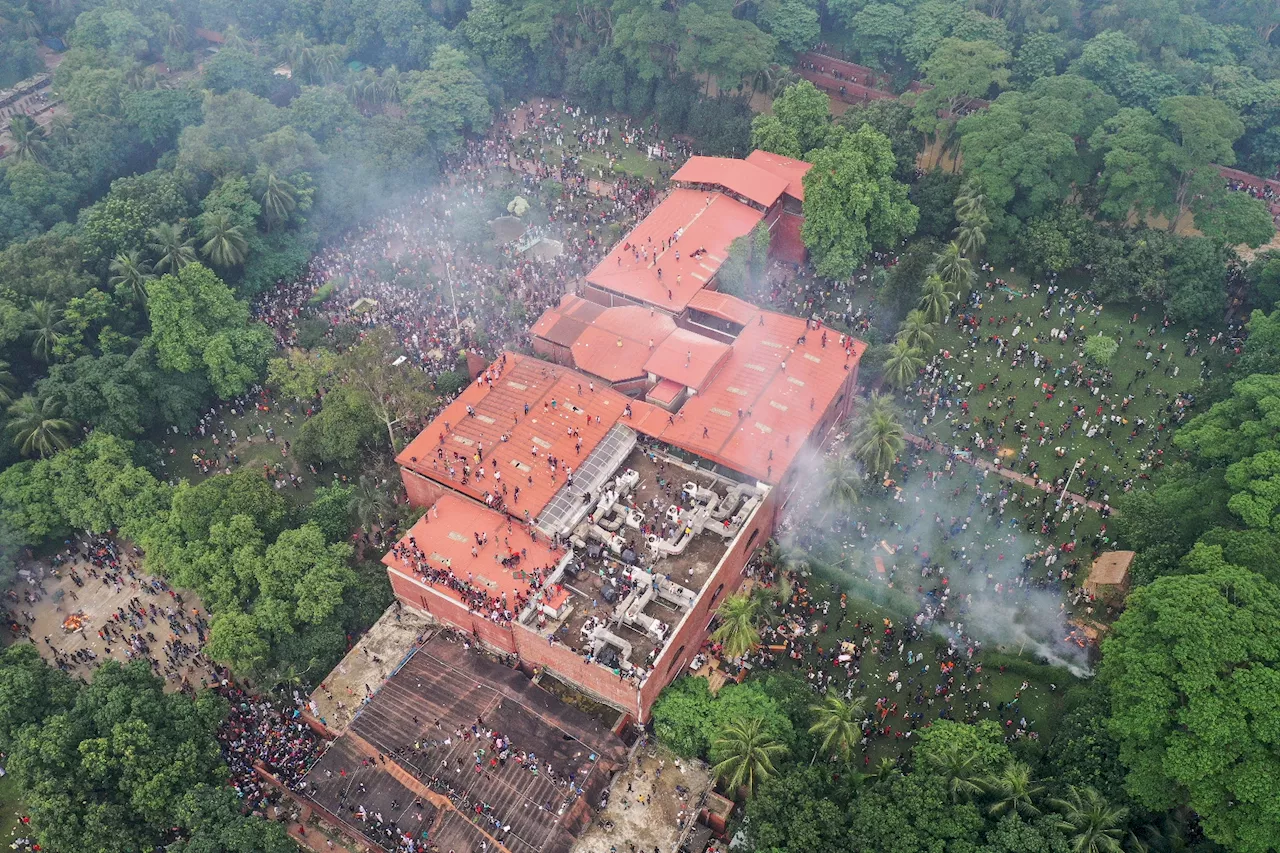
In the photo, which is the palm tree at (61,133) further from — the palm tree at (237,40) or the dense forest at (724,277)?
the palm tree at (237,40)

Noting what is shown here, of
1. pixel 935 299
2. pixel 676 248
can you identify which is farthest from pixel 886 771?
pixel 676 248

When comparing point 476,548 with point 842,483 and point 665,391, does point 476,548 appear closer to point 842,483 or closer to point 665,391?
point 665,391

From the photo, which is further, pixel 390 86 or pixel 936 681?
pixel 390 86

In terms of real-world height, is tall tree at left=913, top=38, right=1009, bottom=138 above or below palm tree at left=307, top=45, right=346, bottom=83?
above

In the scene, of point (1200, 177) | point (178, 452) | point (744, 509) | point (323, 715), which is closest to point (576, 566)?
point (744, 509)

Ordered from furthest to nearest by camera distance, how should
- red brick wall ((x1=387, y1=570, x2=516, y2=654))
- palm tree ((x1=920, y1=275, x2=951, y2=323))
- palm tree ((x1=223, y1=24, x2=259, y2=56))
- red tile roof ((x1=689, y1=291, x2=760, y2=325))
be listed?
palm tree ((x1=223, y1=24, x2=259, y2=56)) → palm tree ((x1=920, y1=275, x2=951, y2=323)) → red tile roof ((x1=689, y1=291, x2=760, y2=325)) → red brick wall ((x1=387, y1=570, x2=516, y2=654))

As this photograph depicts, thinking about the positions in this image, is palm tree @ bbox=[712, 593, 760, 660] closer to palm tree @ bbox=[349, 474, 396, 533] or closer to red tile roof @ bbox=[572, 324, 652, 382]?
red tile roof @ bbox=[572, 324, 652, 382]

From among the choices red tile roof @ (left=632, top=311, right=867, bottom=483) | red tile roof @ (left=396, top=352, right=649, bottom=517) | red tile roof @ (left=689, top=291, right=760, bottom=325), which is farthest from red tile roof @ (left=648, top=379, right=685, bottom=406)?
red tile roof @ (left=689, top=291, right=760, bottom=325)

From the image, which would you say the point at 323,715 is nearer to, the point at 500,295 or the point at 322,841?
→ the point at 322,841
